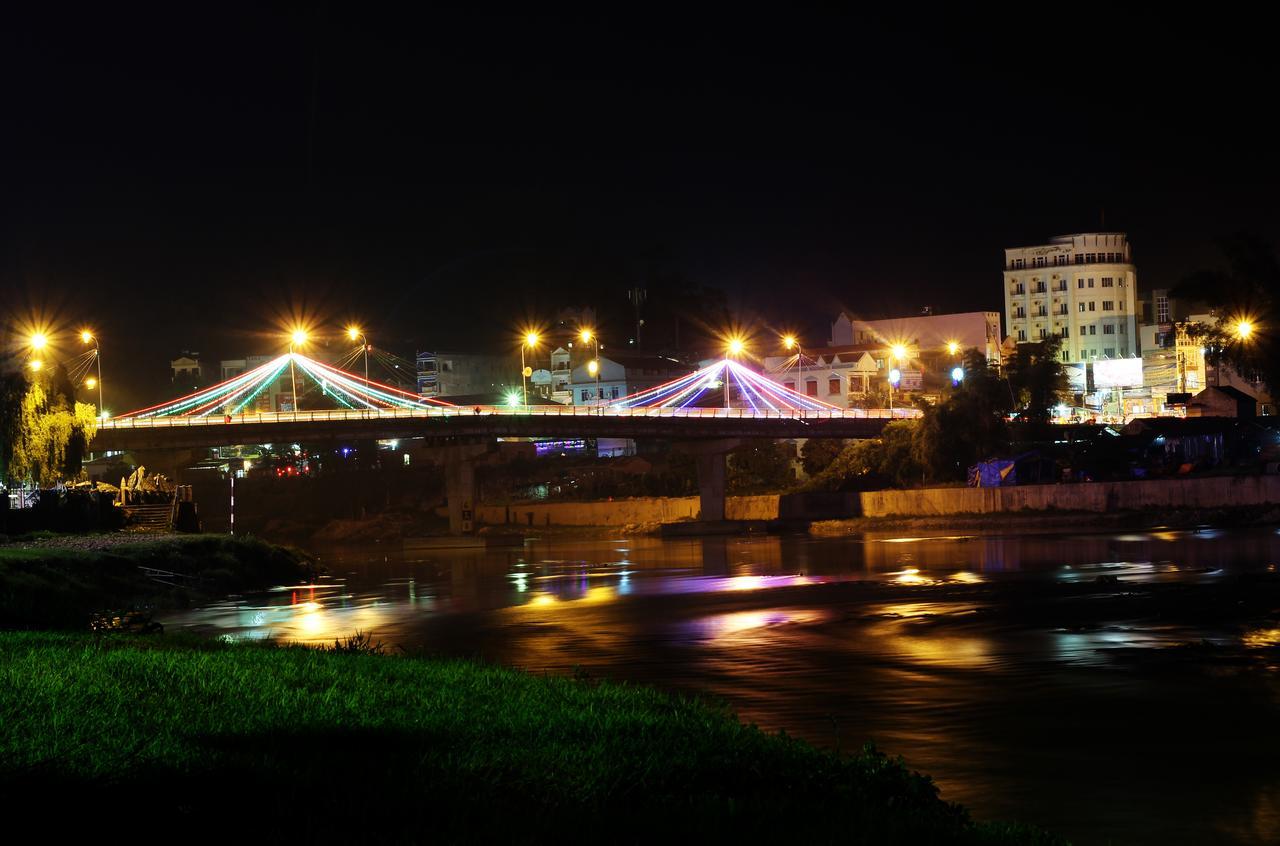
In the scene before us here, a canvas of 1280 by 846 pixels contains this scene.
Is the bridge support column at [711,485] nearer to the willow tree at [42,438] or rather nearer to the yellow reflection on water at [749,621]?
the willow tree at [42,438]

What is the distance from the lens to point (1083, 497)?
3088 inches

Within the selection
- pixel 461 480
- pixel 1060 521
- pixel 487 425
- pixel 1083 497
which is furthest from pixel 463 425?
pixel 1083 497

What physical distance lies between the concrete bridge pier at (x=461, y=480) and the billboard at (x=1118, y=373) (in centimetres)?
7506

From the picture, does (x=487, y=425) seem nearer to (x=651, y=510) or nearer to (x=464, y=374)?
(x=651, y=510)

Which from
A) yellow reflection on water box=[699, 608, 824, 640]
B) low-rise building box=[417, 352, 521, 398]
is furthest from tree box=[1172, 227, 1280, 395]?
low-rise building box=[417, 352, 521, 398]

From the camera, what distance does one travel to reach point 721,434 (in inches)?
4242

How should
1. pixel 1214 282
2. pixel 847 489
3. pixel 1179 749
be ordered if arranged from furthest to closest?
pixel 847 489 < pixel 1214 282 < pixel 1179 749

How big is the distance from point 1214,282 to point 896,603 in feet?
219

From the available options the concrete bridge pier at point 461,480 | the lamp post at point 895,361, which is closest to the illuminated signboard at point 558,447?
the concrete bridge pier at point 461,480

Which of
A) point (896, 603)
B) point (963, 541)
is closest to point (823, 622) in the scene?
point (896, 603)

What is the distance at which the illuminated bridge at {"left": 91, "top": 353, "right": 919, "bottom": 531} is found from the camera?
307 ft

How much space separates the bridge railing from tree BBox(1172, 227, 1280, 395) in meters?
24.3

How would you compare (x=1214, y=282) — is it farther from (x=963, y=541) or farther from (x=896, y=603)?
(x=896, y=603)

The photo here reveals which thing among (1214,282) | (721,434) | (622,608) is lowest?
(622,608)
